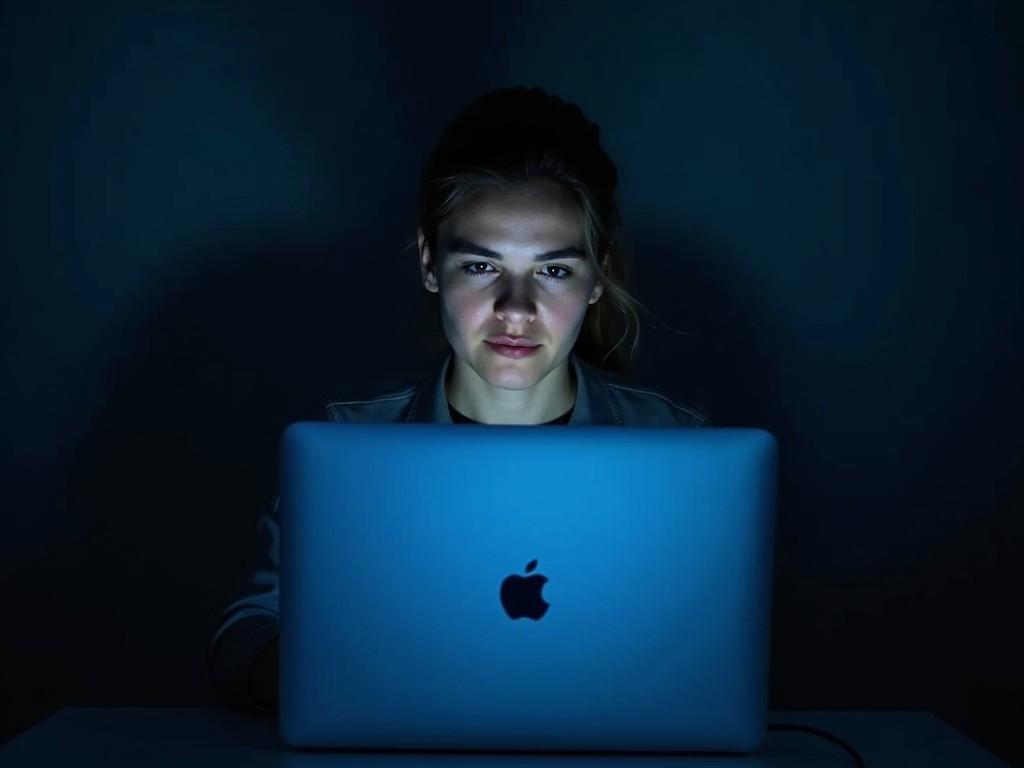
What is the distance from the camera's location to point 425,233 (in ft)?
5.86

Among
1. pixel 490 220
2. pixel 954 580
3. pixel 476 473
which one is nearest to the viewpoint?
pixel 476 473

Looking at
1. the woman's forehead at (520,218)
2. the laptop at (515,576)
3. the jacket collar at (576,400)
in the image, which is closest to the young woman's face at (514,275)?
the woman's forehead at (520,218)

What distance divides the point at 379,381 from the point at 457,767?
108cm

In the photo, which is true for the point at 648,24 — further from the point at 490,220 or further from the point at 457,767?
the point at 457,767

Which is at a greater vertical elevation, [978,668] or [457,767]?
[457,767]

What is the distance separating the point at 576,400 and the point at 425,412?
0.88ft

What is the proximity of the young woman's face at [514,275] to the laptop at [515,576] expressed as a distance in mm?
656

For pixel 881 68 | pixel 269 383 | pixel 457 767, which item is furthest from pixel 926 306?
pixel 457 767

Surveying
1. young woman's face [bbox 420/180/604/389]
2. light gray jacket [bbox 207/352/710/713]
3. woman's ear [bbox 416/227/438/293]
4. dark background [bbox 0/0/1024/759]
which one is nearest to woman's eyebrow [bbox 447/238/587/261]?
young woman's face [bbox 420/180/604/389]

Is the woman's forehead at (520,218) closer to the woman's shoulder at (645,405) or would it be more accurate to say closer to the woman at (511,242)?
the woman at (511,242)

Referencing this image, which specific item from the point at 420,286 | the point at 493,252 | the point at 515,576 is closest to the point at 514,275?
the point at 493,252

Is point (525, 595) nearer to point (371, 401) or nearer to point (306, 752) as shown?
point (306, 752)

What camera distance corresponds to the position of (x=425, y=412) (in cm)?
183

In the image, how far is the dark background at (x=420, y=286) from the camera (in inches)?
81.7
